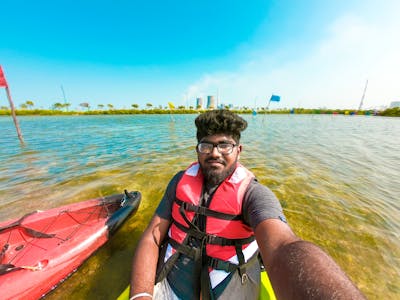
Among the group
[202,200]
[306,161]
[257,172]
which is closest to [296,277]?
[202,200]

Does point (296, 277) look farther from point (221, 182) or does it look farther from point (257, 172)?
point (257, 172)

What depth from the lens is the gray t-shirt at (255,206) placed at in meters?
1.59

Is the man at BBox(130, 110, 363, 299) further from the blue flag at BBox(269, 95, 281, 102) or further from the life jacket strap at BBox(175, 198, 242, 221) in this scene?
the blue flag at BBox(269, 95, 281, 102)

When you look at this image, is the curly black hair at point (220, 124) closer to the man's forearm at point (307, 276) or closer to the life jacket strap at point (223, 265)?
the man's forearm at point (307, 276)

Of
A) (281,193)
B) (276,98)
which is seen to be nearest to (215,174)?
(281,193)

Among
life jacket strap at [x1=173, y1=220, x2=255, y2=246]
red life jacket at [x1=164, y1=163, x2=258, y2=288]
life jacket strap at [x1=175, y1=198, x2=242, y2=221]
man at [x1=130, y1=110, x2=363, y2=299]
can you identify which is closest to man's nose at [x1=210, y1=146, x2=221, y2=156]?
man at [x1=130, y1=110, x2=363, y2=299]

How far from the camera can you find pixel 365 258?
2973 mm

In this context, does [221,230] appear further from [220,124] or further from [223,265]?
[220,124]

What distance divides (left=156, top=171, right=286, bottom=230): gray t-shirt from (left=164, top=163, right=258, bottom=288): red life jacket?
0.08 meters

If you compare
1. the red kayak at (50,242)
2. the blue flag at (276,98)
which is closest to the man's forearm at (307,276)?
the red kayak at (50,242)

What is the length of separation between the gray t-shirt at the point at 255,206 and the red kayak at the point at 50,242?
1.88 meters

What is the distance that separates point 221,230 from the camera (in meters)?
1.89

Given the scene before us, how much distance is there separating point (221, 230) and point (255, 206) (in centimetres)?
54

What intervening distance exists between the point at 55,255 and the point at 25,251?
1.11m
